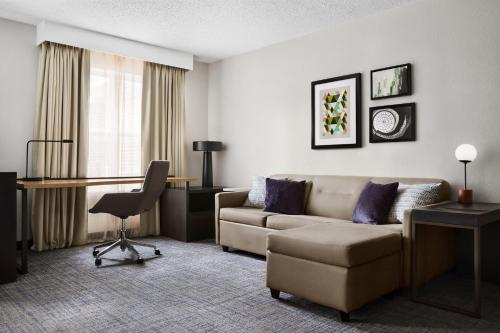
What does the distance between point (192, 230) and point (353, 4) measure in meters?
3.09

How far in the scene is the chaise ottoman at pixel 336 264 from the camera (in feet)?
7.66

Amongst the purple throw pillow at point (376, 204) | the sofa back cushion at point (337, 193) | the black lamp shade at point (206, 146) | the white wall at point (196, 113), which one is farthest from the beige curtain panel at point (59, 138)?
the purple throw pillow at point (376, 204)

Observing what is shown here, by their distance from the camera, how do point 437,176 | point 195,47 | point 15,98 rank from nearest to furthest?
1. point 437,176
2. point 15,98
3. point 195,47

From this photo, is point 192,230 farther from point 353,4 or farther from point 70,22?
point 353,4

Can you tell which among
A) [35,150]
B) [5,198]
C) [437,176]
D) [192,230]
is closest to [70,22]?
[35,150]

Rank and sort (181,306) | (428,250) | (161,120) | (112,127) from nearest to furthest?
1. (181,306)
2. (428,250)
3. (112,127)
4. (161,120)

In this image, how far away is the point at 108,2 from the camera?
370cm

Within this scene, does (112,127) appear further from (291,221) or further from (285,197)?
(291,221)

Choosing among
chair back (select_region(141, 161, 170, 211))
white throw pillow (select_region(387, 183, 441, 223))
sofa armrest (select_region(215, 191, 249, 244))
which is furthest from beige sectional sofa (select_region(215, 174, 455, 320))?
chair back (select_region(141, 161, 170, 211))

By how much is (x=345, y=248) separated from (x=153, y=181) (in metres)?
2.22

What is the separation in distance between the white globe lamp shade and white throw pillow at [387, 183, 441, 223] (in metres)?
0.28

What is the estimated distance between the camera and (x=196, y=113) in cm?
582

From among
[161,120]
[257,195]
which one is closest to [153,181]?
[257,195]

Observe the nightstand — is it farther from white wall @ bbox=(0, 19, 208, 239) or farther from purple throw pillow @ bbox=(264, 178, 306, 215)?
white wall @ bbox=(0, 19, 208, 239)
